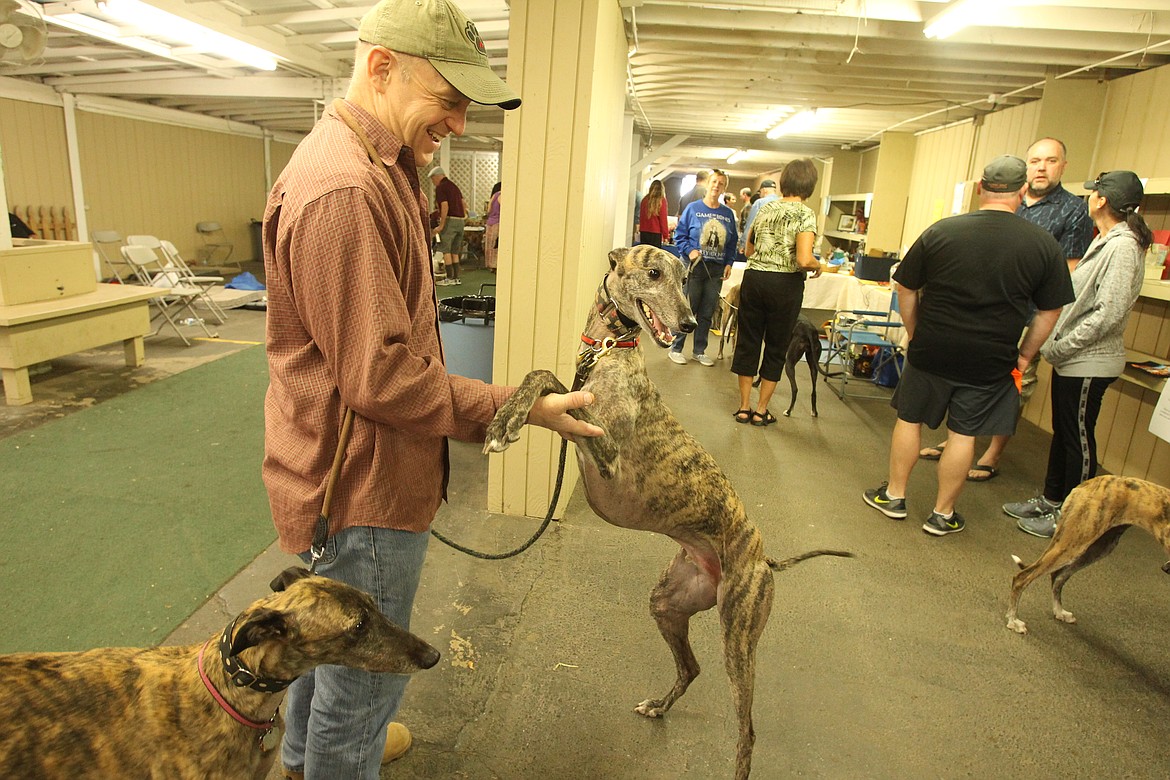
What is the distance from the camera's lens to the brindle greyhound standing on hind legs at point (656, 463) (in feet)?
4.66

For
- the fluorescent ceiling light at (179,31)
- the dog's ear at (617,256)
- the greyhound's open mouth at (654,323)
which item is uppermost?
the fluorescent ceiling light at (179,31)

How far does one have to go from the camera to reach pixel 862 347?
21.6ft

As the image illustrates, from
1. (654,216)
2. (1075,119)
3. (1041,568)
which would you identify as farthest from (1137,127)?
(654,216)

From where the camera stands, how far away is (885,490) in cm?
368

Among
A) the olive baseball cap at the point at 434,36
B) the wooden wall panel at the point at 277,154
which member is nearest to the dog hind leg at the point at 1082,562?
the olive baseball cap at the point at 434,36

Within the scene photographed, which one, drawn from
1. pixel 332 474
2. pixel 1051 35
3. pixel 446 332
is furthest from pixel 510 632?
pixel 1051 35

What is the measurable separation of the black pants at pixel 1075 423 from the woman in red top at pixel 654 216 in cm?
501

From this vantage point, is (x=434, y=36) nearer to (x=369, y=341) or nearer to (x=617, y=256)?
(x=369, y=341)

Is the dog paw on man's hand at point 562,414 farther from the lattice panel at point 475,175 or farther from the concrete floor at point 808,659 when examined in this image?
the lattice panel at point 475,175

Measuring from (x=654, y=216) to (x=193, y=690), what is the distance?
7.22 metres

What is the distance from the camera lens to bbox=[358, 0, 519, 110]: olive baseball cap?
1047 mm

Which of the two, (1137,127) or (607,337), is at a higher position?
(1137,127)

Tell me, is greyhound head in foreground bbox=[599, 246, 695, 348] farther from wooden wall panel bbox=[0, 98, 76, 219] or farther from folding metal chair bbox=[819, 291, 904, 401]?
wooden wall panel bbox=[0, 98, 76, 219]

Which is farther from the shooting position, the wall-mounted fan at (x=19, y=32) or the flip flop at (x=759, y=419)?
the flip flop at (x=759, y=419)
